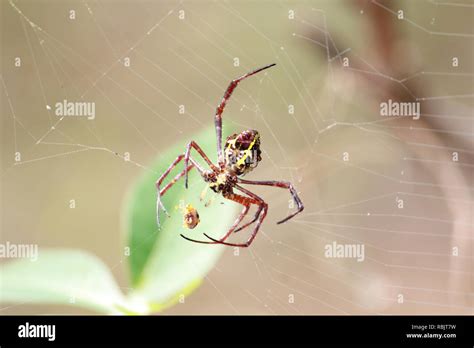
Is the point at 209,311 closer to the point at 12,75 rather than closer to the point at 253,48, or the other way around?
the point at 253,48

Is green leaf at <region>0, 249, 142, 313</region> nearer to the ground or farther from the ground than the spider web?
nearer to the ground

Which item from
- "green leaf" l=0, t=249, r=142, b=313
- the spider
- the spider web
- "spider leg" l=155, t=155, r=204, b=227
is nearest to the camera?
"green leaf" l=0, t=249, r=142, b=313

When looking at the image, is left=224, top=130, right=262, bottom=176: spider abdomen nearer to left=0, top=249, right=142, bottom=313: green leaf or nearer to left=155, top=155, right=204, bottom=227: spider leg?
left=155, top=155, right=204, bottom=227: spider leg

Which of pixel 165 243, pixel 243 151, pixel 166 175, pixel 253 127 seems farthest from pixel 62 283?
pixel 253 127

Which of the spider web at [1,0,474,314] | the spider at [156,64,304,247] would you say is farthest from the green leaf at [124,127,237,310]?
the spider web at [1,0,474,314]

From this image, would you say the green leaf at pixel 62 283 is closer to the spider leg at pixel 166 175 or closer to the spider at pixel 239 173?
the spider leg at pixel 166 175
